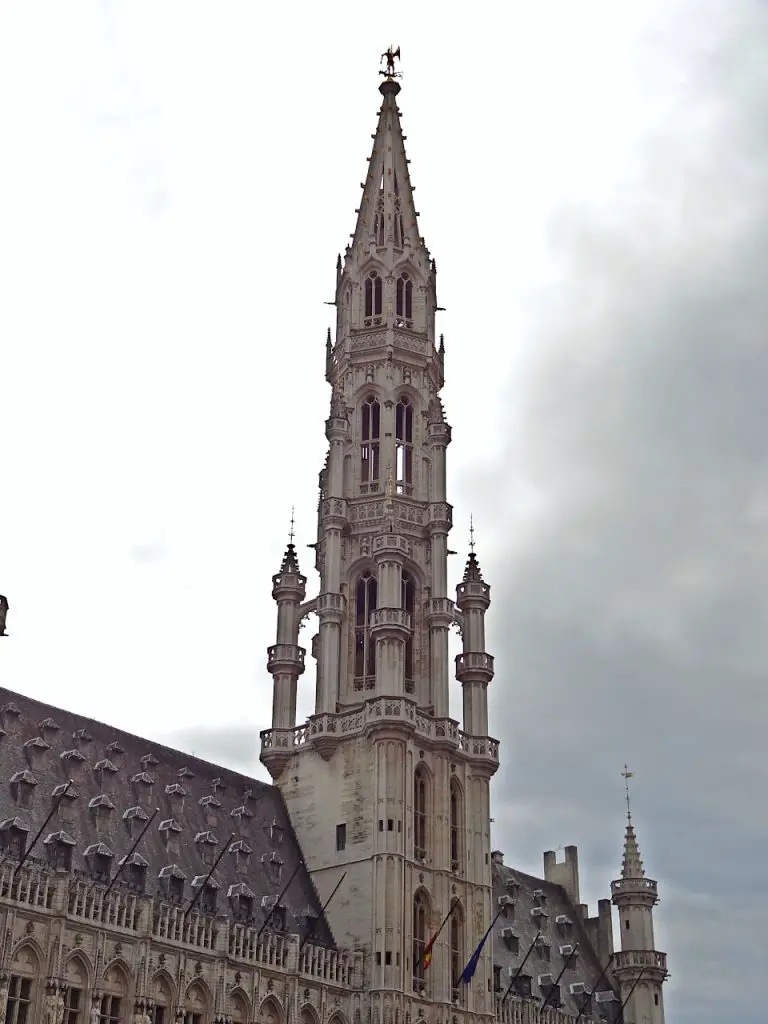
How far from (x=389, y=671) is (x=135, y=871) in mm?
20460

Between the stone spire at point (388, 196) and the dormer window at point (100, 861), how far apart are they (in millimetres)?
50217

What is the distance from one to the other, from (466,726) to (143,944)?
28.8 meters

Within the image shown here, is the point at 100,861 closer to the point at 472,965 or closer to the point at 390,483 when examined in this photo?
the point at 472,965

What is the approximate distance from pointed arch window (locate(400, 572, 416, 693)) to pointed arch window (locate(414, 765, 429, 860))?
20.7 ft

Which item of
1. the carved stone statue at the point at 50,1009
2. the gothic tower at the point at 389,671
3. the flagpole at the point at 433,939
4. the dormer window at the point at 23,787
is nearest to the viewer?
the carved stone statue at the point at 50,1009

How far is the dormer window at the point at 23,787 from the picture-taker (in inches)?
2781

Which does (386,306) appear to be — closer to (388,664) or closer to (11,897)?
(388,664)

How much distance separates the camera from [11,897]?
209ft

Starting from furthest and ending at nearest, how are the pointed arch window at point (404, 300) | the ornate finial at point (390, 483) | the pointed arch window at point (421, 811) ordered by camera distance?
the pointed arch window at point (404, 300) → the ornate finial at point (390, 483) → the pointed arch window at point (421, 811)

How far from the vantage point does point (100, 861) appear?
232 feet

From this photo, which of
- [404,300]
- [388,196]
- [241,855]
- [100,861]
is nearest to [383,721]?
[241,855]

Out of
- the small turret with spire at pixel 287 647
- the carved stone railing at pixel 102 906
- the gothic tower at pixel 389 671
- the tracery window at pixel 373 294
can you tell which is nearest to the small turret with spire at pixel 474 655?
the gothic tower at pixel 389 671

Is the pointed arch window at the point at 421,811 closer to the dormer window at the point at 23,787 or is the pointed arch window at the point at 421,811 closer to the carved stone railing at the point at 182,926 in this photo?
the carved stone railing at the point at 182,926

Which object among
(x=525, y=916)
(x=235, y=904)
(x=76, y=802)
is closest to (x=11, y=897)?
(x=76, y=802)
